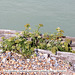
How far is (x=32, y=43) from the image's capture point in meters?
4.46

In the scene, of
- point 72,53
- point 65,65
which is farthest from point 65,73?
point 72,53

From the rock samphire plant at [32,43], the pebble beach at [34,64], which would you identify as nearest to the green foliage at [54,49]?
the rock samphire plant at [32,43]

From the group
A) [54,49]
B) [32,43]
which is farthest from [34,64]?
[32,43]

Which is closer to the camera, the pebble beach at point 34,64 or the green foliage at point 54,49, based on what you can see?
the pebble beach at point 34,64

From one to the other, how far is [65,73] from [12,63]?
4.11ft

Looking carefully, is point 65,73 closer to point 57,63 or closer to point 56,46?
point 57,63

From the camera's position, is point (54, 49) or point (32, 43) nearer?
point (54, 49)

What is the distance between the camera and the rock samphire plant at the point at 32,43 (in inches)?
166

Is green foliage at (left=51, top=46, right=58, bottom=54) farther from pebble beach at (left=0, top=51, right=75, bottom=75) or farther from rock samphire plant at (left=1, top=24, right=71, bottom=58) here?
pebble beach at (left=0, top=51, right=75, bottom=75)

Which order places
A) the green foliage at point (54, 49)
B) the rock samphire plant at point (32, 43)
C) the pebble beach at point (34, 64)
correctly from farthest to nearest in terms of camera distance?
the rock samphire plant at point (32, 43) → the green foliage at point (54, 49) → the pebble beach at point (34, 64)

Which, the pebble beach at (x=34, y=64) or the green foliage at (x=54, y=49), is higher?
the green foliage at (x=54, y=49)

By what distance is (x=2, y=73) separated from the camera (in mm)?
3725

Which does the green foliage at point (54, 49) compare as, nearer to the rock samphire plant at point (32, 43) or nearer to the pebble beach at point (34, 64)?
the rock samphire plant at point (32, 43)

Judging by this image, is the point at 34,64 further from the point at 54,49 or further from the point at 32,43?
the point at 32,43
